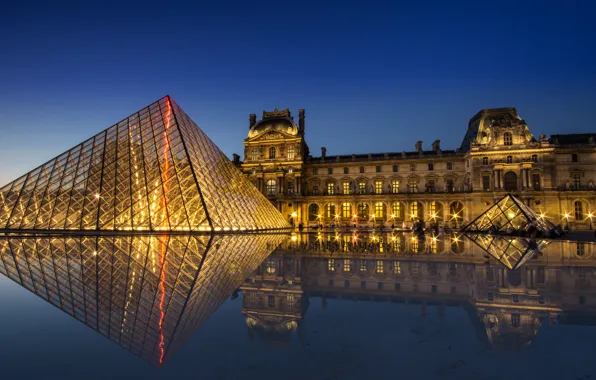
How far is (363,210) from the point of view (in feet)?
157

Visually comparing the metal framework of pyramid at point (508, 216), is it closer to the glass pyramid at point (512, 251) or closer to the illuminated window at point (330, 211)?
the glass pyramid at point (512, 251)

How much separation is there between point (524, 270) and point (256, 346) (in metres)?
6.96

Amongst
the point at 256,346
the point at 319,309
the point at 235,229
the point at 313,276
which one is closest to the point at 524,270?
the point at 313,276

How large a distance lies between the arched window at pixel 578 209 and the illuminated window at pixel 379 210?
20679 mm

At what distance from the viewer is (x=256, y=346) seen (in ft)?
11.1

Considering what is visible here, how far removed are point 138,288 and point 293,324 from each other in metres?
3.01

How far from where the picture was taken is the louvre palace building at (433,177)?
4112cm

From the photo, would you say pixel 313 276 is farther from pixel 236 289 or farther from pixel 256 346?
pixel 256 346

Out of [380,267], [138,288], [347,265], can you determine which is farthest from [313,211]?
[138,288]

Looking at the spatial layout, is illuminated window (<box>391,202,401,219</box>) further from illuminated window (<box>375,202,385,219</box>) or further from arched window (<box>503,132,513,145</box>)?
arched window (<box>503,132,513,145</box>)

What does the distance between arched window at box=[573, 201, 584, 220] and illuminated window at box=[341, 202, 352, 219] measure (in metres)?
24.9

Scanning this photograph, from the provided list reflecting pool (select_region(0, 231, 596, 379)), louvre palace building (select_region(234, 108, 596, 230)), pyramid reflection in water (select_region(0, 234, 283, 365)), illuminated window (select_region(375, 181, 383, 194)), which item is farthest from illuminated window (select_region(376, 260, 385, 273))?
illuminated window (select_region(375, 181, 383, 194))

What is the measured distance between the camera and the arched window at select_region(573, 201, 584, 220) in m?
40.5

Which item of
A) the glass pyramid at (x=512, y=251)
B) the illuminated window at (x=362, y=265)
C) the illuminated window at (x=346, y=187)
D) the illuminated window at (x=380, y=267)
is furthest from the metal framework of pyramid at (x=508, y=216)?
the illuminated window at (x=346, y=187)
